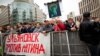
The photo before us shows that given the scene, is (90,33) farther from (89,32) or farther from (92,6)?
(92,6)

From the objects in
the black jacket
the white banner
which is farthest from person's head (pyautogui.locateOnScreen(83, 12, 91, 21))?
the white banner

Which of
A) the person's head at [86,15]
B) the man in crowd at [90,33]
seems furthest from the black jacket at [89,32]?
the person's head at [86,15]

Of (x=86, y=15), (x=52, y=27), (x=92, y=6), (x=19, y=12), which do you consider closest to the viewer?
(x=86, y=15)

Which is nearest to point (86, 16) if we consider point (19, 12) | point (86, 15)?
point (86, 15)

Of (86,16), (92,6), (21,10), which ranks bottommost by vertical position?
(86,16)

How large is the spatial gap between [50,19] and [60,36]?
1.92m

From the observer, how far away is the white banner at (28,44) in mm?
12766

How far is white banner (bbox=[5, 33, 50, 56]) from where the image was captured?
1277 centimetres

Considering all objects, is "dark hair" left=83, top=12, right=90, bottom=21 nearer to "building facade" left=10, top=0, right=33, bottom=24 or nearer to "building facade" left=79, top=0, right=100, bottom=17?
"building facade" left=79, top=0, right=100, bottom=17

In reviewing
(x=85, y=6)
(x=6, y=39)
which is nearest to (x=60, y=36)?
(x=6, y=39)

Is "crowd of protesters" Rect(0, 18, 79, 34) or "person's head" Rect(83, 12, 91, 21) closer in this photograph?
"person's head" Rect(83, 12, 91, 21)

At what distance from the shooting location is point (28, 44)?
13.5 meters

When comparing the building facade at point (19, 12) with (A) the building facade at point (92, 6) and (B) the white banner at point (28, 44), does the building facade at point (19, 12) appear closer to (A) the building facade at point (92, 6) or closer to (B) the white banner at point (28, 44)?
(A) the building facade at point (92, 6)

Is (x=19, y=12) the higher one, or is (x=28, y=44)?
(x=19, y=12)
